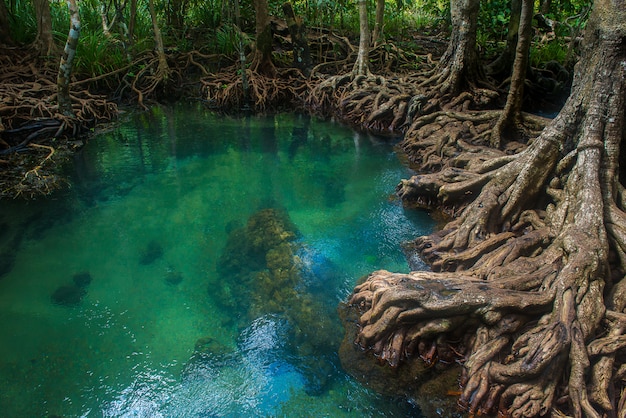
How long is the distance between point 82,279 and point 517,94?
6.59m

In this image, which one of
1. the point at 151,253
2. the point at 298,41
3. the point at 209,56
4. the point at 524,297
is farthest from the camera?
the point at 209,56

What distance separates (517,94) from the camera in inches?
278

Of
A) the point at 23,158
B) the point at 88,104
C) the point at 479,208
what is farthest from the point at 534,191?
the point at 88,104

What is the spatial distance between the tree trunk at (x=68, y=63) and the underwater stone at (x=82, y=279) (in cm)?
494

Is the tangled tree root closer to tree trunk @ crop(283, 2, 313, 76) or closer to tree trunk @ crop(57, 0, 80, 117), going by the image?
tree trunk @ crop(283, 2, 313, 76)

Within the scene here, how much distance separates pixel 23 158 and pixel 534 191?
27.8ft

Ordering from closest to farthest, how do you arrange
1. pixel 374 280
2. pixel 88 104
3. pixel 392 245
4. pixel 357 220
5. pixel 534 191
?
pixel 374 280
pixel 534 191
pixel 392 245
pixel 357 220
pixel 88 104

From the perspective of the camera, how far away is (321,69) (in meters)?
13.4

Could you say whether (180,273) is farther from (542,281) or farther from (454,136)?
(454,136)

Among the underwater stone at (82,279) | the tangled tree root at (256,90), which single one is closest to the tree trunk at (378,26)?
the tangled tree root at (256,90)

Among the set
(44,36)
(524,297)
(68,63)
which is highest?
(44,36)

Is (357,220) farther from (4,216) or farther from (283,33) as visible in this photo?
(283,33)

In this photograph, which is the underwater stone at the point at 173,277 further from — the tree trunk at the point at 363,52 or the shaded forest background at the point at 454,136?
the tree trunk at the point at 363,52

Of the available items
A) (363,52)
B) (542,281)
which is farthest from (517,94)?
(363,52)
